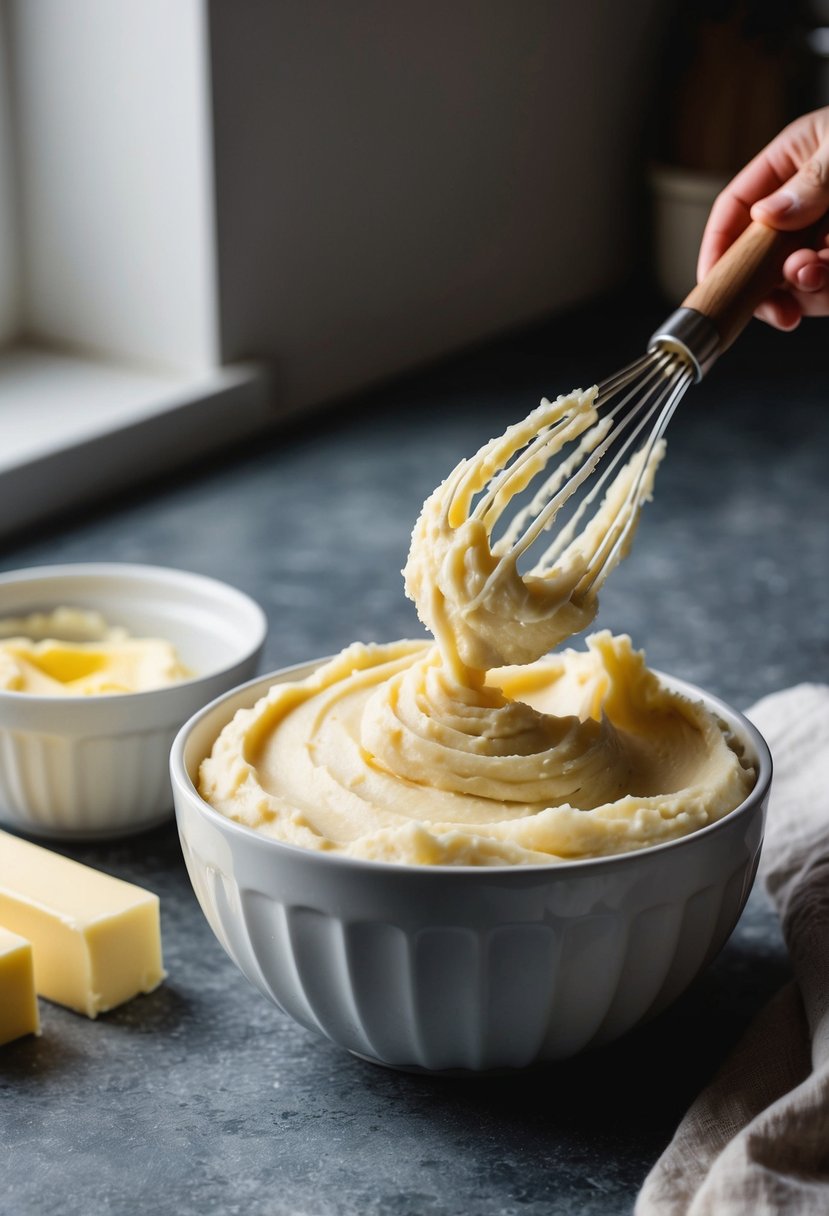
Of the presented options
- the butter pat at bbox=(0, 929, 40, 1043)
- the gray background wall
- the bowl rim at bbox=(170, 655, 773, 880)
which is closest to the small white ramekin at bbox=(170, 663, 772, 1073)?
the bowl rim at bbox=(170, 655, 773, 880)

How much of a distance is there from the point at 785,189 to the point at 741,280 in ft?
0.39

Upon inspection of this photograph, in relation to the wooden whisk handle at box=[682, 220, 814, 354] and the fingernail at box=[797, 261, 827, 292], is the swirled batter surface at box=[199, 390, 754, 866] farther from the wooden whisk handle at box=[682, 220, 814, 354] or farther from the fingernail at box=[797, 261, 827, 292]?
the fingernail at box=[797, 261, 827, 292]

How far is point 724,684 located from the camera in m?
1.25

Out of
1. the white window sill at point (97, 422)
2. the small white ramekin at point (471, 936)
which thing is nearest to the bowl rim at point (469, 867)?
the small white ramekin at point (471, 936)

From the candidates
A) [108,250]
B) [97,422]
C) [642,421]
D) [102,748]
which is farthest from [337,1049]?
[108,250]

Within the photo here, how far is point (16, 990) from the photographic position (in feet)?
2.55

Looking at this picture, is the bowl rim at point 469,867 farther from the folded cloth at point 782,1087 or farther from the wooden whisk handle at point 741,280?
the wooden whisk handle at point 741,280

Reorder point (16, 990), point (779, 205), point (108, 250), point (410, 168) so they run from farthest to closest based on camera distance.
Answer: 1. point (410, 168)
2. point (108, 250)
3. point (779, 205)
4. point (16, 990)

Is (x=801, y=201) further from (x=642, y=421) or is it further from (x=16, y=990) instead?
(x=16, y=990)

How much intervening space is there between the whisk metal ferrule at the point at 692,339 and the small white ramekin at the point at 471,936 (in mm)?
228

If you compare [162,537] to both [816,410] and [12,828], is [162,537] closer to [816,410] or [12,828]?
[12,828]

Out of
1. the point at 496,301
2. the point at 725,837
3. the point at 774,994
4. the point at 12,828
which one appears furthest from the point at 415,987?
the point at 496,301

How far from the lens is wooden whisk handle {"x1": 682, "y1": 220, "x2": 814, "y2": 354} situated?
837 mm

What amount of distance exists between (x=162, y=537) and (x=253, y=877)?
3.05 ft
